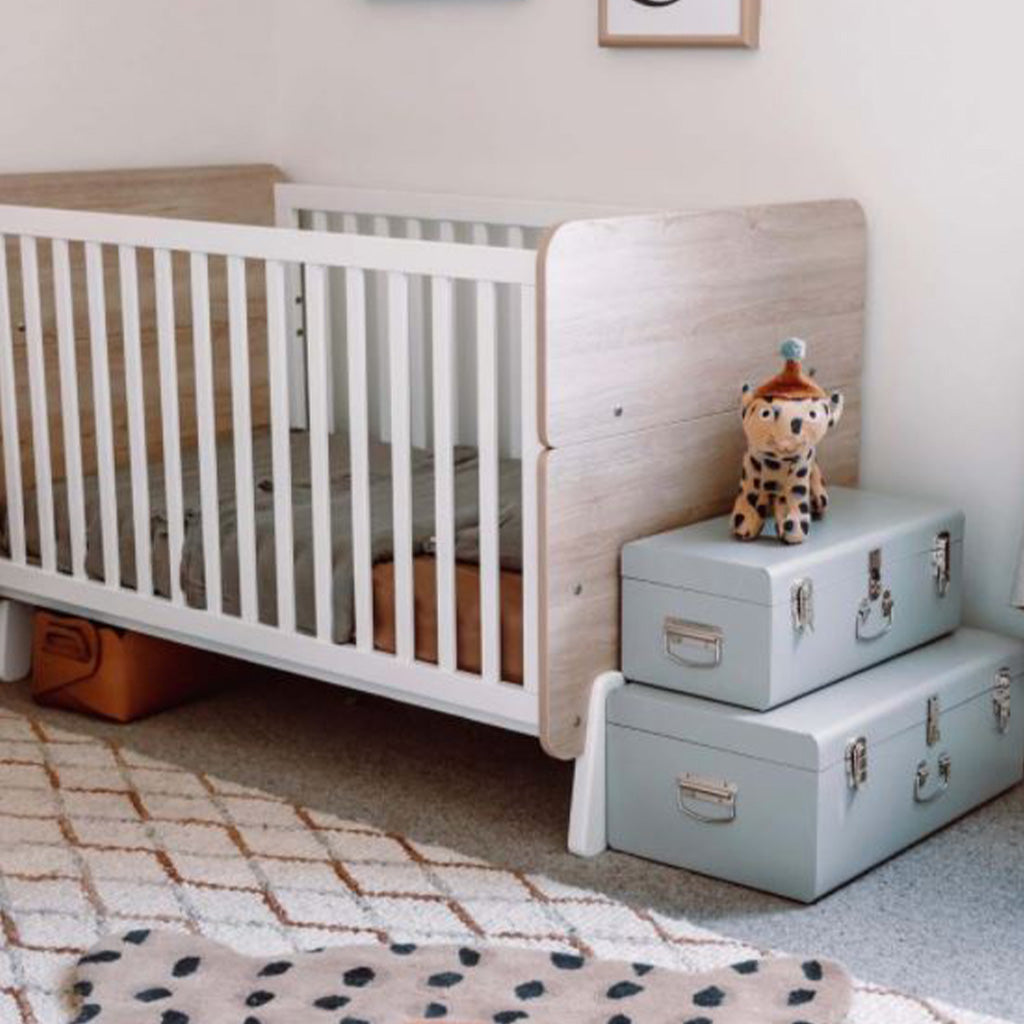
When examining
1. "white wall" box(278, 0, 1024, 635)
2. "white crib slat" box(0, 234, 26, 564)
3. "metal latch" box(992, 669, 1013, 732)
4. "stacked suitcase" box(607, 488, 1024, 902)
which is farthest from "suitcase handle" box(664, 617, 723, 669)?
"white crib slat" box(0, 234, 26, 564)

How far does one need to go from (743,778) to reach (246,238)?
1006mm

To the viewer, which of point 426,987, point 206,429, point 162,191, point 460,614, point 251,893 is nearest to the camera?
point 426,987

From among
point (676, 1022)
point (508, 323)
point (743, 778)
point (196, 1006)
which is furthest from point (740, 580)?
point (508, 323)

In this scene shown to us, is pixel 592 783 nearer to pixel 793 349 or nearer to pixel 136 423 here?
pixel 793 349

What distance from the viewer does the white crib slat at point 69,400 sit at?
10.00ft

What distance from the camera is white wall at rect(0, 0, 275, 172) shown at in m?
3.38

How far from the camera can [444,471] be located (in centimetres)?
259

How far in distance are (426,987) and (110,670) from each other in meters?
1.10

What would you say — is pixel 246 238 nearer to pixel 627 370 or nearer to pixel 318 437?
pixel 318 437

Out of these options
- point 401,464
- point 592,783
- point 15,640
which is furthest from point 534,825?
point 15,640

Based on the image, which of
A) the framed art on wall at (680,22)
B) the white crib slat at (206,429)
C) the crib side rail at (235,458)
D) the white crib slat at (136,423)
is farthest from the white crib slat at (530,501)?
the framed art on wall at (680,22)

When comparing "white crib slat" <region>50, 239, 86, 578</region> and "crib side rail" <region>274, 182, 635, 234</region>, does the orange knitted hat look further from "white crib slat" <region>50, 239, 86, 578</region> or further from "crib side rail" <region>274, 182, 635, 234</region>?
"white crib slat" <region>50, 239, 86, 578</region>

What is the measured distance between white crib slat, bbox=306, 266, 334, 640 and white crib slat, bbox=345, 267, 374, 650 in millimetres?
39

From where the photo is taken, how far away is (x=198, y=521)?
2.98 meters
